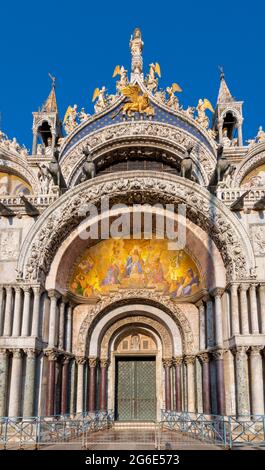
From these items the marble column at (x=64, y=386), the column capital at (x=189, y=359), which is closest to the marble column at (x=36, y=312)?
the marble column at (x=64, y=386)

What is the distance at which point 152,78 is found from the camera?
24.0m

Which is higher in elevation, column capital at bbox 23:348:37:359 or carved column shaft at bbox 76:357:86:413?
column capital at bbox 23:348:37:359

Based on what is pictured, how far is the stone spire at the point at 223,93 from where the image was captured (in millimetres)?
24656

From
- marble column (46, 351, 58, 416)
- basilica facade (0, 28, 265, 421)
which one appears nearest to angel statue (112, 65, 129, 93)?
basilica facade (0, 28, 265, 421)

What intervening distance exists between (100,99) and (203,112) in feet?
18.4

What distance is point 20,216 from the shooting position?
53.4 feet

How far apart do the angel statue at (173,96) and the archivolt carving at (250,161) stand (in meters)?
4.59

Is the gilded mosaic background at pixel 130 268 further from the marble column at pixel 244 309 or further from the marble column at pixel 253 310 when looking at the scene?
the marble column at pixel 253 310

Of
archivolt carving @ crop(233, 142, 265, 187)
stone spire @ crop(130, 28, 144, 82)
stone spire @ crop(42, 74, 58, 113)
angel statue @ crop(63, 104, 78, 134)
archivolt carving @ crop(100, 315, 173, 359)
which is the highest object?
stone spire @ crop(130, 28, 144, 82)

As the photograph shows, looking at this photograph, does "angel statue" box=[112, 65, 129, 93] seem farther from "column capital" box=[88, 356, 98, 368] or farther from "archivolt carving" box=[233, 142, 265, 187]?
"column capital" box=[88, 356, 98, 368]

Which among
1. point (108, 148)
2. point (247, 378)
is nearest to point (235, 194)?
point (247, 378)

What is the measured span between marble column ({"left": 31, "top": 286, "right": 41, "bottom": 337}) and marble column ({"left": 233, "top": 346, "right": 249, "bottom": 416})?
6.72 metres

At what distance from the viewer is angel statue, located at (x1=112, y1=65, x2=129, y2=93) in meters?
23.6

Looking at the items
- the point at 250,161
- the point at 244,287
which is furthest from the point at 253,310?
the point at 250,161
